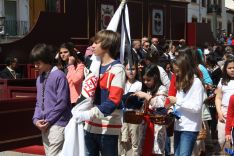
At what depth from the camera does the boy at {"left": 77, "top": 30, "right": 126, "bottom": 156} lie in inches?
183

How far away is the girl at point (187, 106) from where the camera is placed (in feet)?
17.7

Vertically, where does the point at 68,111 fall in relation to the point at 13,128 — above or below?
above

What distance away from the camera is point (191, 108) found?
5344mm

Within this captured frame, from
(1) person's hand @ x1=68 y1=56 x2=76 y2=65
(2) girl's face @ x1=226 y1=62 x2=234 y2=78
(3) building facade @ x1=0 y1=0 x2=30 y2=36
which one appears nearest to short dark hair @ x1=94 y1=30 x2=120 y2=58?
(2) girl's face @ x1=226 y1=62 x2=234 y2=78

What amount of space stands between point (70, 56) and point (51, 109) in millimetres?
2001

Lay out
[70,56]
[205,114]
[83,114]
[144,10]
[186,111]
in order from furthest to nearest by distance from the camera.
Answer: [144,10] < [205,114] < [70,56] < [186,111] < [83,114]

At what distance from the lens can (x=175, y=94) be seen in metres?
5.71

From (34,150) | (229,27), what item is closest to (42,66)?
(34,150)

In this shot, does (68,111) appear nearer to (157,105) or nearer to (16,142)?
(157,105)

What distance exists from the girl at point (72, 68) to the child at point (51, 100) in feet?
5.45

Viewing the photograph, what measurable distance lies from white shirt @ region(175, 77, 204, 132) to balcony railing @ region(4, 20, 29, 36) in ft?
92.9

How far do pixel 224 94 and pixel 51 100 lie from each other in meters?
2.46

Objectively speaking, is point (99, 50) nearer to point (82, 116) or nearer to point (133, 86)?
point (82, 116)

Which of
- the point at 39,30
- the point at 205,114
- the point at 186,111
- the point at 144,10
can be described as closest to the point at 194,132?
the point at 186,111
